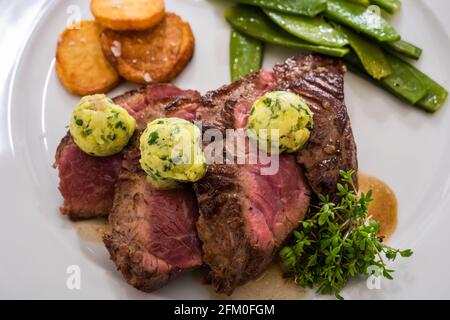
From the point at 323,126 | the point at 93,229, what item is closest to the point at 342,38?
the point at 323,126

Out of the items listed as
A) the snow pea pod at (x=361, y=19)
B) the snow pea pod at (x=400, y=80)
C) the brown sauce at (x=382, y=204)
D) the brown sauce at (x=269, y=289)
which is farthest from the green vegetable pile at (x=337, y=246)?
the snow pea pod at (x=361, y=19)

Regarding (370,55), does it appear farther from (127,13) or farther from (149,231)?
(149,231)

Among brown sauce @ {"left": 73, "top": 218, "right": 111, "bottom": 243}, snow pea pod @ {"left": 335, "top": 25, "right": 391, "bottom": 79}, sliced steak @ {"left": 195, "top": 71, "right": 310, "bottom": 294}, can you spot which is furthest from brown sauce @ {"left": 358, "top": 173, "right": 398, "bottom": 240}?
brown sauce @ {"left": 73, "top": 218, "right": 111, "bottom": 243}

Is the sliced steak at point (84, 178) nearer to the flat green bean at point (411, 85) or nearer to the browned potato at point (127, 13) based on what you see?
the browned potato at point (127, 13)

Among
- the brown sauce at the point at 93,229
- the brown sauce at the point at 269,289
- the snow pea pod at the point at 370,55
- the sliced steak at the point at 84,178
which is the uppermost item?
the snow pea pod at the point at 370,55

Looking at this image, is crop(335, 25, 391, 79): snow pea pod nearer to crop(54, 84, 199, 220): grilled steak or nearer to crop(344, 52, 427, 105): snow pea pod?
crop(344, 52, 427, 105): snow pea pod

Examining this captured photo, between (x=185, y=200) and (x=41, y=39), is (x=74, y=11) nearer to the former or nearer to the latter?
(x=41, y=39)
